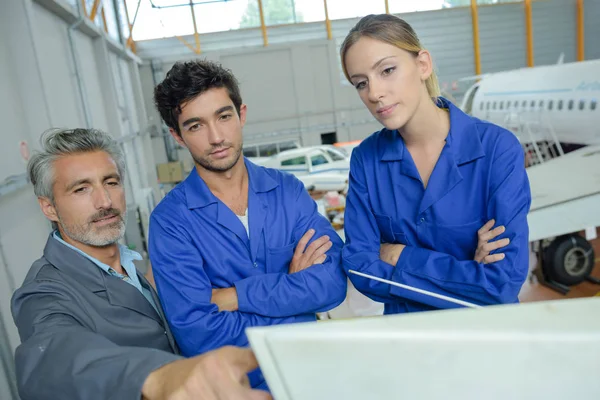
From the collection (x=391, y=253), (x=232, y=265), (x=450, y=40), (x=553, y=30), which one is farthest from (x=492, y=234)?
(x=553, y=30)

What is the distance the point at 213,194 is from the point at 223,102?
15.5 inches

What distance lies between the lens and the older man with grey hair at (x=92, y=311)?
69 cm

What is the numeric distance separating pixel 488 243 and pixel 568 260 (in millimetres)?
4749

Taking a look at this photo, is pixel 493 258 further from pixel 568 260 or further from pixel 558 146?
pixel 558 146

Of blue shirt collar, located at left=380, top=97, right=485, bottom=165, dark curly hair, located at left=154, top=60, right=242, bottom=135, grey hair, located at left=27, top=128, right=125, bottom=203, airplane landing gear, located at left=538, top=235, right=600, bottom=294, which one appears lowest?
airplane landing gear, located at left=538, top=235, right=600, bottom=294

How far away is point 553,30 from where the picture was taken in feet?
57.3

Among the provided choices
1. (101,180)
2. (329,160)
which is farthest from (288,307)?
(329,160)

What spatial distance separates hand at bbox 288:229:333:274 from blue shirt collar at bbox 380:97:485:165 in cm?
46

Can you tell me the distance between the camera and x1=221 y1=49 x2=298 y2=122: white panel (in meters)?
15.2

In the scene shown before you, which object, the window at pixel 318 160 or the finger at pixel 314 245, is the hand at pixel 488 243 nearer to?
the finger at pixel 314 245

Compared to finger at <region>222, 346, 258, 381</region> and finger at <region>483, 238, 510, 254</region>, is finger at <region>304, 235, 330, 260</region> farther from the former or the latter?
finger at <region>222, 346, 258, 381</region>

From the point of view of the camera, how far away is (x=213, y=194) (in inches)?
75.5

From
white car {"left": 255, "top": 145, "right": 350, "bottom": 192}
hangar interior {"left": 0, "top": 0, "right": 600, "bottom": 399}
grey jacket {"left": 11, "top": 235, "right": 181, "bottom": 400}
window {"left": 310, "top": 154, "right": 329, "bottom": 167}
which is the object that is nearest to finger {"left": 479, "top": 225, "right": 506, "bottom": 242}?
grey jacket {"left": 11, "top": 235, "right": 181, "bottom": 400}

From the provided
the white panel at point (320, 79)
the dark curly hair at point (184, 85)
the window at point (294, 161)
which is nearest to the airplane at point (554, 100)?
the window at point (294, 161)
